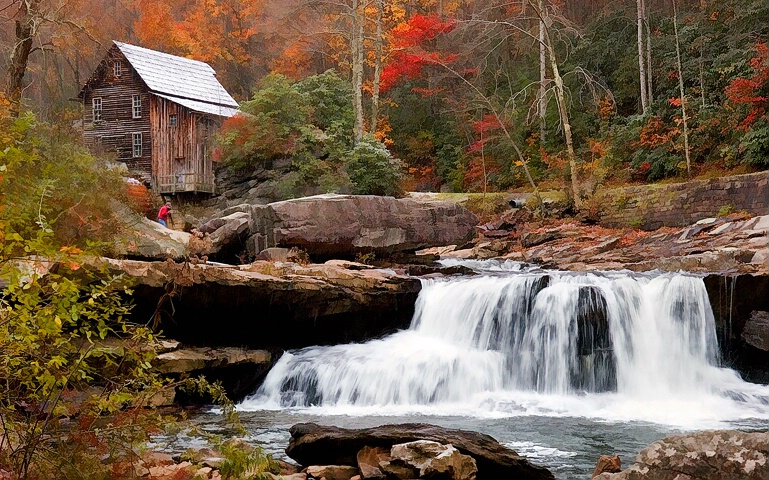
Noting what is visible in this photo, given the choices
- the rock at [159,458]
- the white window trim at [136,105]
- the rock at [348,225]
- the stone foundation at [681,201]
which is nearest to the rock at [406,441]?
the rock at [159,458]

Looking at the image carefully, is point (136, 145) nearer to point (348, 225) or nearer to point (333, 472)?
point (348, 225)

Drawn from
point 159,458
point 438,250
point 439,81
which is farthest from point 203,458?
point 439,81

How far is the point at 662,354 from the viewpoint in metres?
6.98

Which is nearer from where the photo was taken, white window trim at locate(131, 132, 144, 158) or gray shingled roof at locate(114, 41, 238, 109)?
gray shingled roof at locate(114, 41, 238, 109)

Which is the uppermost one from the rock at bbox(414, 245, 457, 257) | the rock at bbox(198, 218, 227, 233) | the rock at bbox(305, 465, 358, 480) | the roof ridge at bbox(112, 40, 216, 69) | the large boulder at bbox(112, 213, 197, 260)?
the roof ridge at bbox(112, 40, 216, 69)

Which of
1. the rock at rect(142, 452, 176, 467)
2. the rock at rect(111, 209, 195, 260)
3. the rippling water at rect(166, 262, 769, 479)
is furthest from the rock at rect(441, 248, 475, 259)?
the rock at rect(142, 452, 176, 467)

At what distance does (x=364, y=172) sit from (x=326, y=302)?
439cm

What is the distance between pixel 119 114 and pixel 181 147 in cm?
126

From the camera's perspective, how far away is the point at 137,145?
12.7 metres

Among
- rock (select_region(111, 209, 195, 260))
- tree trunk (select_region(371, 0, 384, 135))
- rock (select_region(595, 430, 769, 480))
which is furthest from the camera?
tree trunk (select_region(371, 0, 384, 135))

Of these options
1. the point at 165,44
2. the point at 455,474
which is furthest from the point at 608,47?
the point at 455,474

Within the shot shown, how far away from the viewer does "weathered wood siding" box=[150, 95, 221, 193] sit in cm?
1241

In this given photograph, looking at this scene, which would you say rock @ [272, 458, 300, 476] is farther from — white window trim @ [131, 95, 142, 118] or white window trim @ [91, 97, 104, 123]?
white window trim @ [91, 97, 104, 123]

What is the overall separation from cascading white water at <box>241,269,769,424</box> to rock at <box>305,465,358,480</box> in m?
2.20
